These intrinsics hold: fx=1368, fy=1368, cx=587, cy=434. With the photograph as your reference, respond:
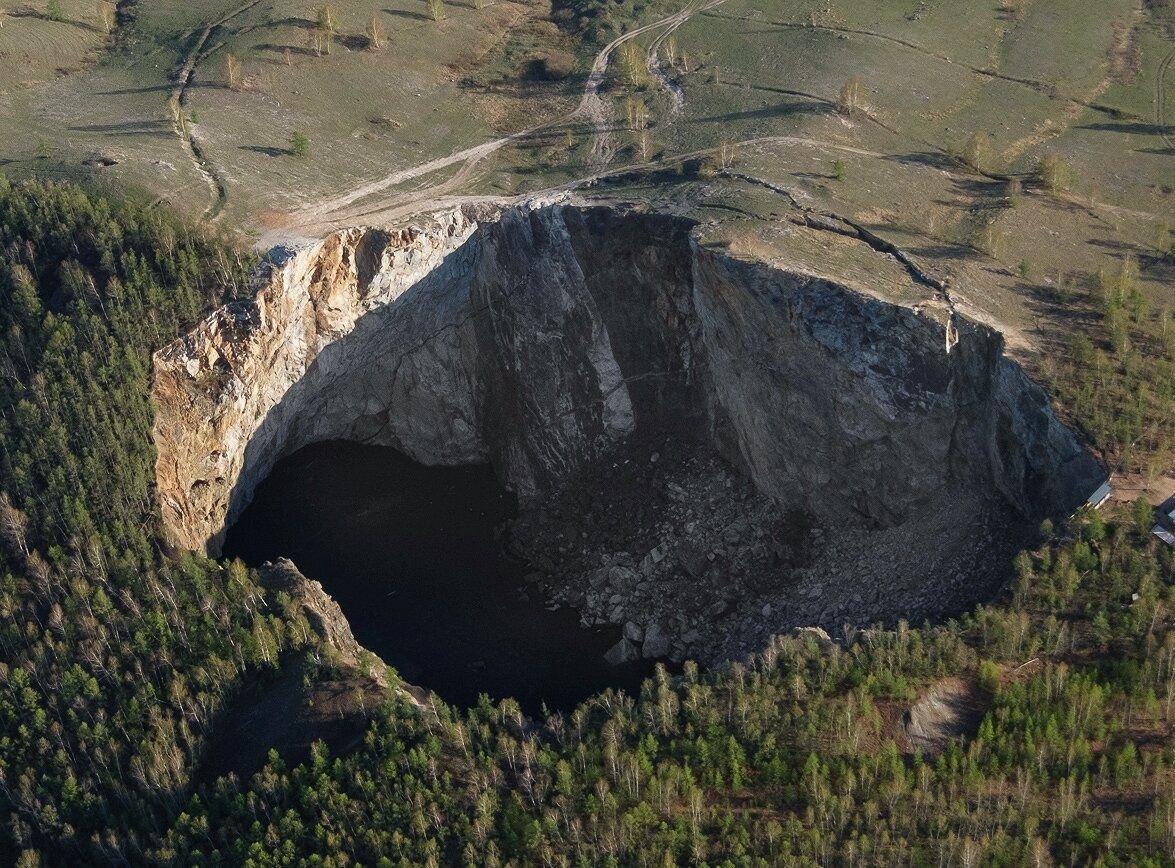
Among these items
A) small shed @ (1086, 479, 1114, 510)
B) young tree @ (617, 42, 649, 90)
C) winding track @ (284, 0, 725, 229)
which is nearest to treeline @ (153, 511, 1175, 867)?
small shed @ (1086, 479, 1114, 510)

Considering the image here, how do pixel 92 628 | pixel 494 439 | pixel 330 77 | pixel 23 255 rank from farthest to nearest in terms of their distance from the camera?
pixel 330 77 < pixel 494 439 < pixel 23 255 < pixel 92 628

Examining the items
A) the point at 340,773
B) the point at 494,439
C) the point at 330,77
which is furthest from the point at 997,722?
the point at 330,77

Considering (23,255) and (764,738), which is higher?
(23,255)

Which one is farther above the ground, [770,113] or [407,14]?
[407,14]

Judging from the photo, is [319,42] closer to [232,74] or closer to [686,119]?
[232,74]

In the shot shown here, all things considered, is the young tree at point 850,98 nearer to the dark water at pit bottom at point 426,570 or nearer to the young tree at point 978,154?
the young tree at point 978,154

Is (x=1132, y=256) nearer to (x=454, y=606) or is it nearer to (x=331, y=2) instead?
(x=454, y=606)

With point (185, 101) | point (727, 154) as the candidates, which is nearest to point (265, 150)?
point (185, 101)

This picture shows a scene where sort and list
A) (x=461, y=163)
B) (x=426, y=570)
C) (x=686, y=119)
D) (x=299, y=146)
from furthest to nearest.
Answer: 1. (x=686, y=119)
2. (x=461, y=163)
3. (x=299, y=146)
4. (x=426, y=570)
